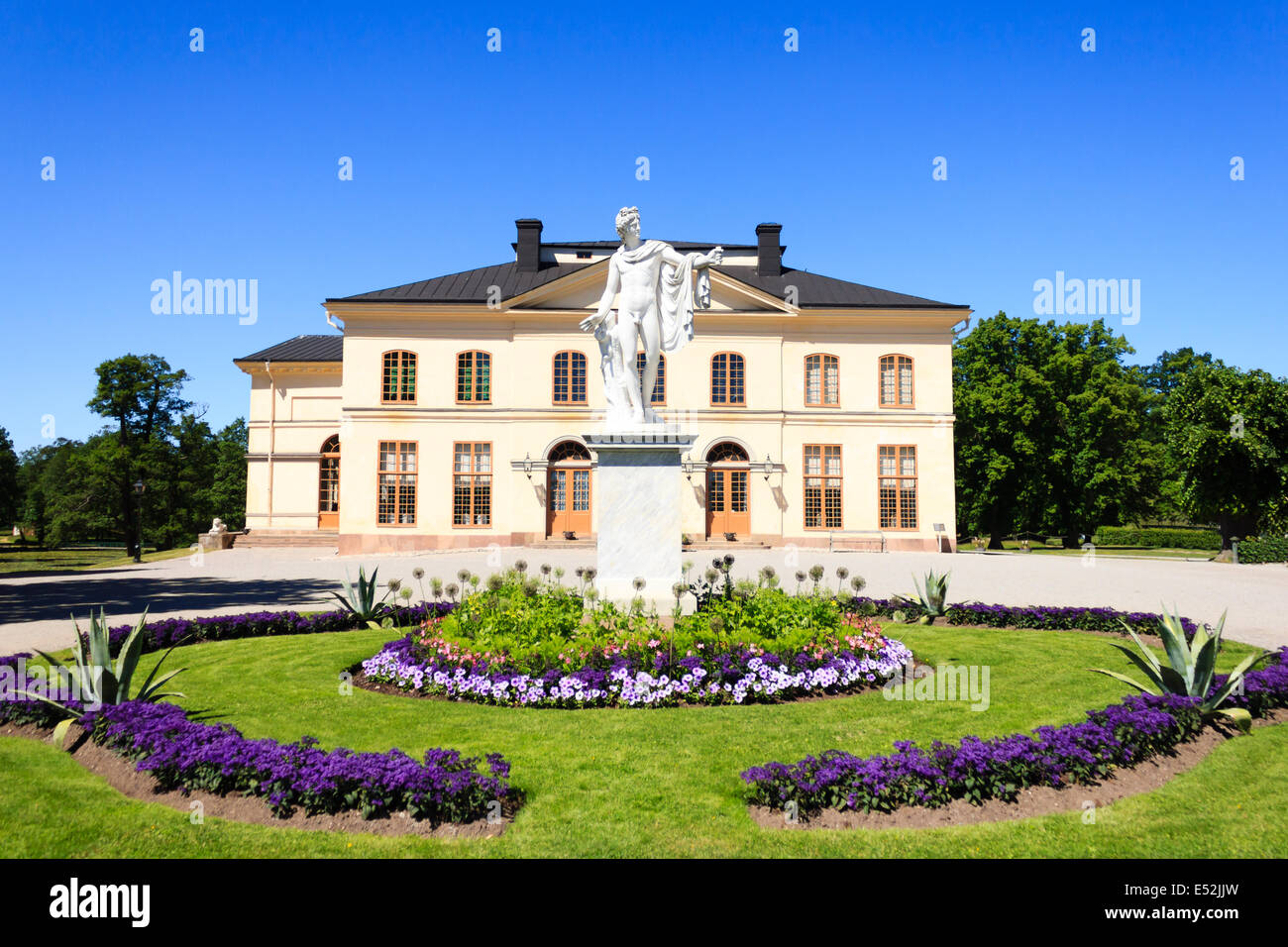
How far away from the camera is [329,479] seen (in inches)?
1539

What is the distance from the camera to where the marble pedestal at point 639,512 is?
29.9 feet

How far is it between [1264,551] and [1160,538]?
15.0m

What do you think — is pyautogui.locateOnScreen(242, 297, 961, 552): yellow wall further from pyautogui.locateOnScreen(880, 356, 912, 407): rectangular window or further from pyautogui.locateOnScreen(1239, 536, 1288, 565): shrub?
pyautogui.locateOnScreen(1239, 536, 1288, 565): shrub

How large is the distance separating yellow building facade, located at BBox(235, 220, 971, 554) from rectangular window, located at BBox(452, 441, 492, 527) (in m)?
0.06

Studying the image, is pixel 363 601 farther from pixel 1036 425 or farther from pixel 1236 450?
pixel 1036 425

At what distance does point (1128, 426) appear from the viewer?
1645 inches

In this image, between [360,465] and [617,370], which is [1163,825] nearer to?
[617,370]

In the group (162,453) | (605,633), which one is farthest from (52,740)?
(162,453)

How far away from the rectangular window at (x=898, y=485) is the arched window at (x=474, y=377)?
18.0 m

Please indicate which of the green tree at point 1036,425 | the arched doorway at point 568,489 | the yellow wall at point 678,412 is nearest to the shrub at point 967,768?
Result: the yellow wall at point 678,412

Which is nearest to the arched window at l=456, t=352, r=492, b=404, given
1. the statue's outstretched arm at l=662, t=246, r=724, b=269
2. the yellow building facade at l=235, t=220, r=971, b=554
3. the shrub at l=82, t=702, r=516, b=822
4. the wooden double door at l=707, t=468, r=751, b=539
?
the yellow building facade at l=235, t=220, r=971, b=554

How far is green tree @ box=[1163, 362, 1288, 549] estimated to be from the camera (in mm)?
27891

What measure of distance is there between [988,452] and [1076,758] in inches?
1499

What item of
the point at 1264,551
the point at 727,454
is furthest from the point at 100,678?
the point at 1264,551
